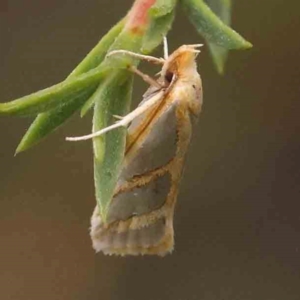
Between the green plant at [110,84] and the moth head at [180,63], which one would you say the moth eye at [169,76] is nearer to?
the moth head at [180,63]

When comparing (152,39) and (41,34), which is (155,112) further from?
(41,34)

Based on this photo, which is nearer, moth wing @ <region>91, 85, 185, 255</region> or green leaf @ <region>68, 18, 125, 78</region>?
green leaf @ <region>68, 18, 125, 78</region>

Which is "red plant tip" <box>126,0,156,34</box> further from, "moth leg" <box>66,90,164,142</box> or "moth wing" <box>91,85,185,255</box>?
"moth wing" <box>91,85,185,255</box>

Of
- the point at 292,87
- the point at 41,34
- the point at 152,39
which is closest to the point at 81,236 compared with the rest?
the point at 41,34

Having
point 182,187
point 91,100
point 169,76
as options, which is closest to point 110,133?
point 91,100

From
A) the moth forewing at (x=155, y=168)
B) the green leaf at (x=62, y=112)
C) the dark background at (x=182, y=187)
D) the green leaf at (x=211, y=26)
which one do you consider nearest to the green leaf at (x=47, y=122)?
the green leaf at (x=62, y=112)

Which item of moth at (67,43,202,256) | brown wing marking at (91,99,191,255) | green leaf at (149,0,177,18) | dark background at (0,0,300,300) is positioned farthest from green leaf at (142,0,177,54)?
dark background at (0,0,300,300)

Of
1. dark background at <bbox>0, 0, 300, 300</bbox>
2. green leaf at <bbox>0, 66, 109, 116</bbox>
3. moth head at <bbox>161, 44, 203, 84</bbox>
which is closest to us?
green leaf at <bbox>0, 66, 109, 116</bbox>
